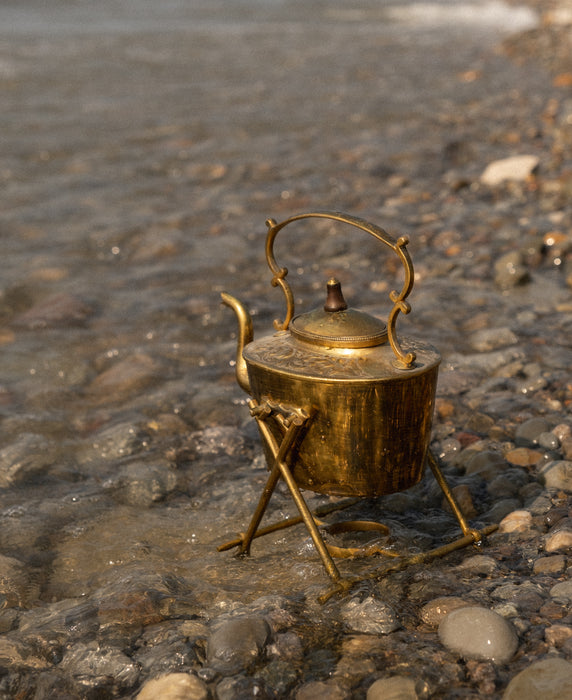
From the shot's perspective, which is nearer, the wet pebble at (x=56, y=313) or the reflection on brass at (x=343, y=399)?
the reflection on brass at (x=343, y=399)

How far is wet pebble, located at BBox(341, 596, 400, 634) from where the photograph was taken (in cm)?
223

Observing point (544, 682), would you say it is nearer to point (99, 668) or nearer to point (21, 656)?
point (99, 668)

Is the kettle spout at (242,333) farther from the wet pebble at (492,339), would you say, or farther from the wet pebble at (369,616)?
the wet pebble at (492,339)

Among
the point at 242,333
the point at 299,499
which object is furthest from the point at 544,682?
the point at 242,333

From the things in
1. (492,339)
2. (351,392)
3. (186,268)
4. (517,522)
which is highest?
(351,392)

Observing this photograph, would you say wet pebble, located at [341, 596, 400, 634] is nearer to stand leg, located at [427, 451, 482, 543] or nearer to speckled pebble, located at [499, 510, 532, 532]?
stand leg, located at [427, 451, 482, 543]

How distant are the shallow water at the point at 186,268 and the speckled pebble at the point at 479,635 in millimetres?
452

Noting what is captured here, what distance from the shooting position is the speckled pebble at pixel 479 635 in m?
2.11

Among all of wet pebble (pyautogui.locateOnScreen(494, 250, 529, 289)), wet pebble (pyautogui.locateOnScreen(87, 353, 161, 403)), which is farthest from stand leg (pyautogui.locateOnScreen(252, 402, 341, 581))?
wet pebble (pyautogui.locateOnScreen(494, 250, 529, 289))

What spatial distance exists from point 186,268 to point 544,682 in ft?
13.1

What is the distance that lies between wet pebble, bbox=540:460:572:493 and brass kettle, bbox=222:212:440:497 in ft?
2.32

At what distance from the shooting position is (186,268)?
5543mm

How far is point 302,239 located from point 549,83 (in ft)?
19.3

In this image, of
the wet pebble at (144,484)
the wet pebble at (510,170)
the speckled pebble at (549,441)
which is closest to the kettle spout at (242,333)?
the wet pebble at (144,484)
